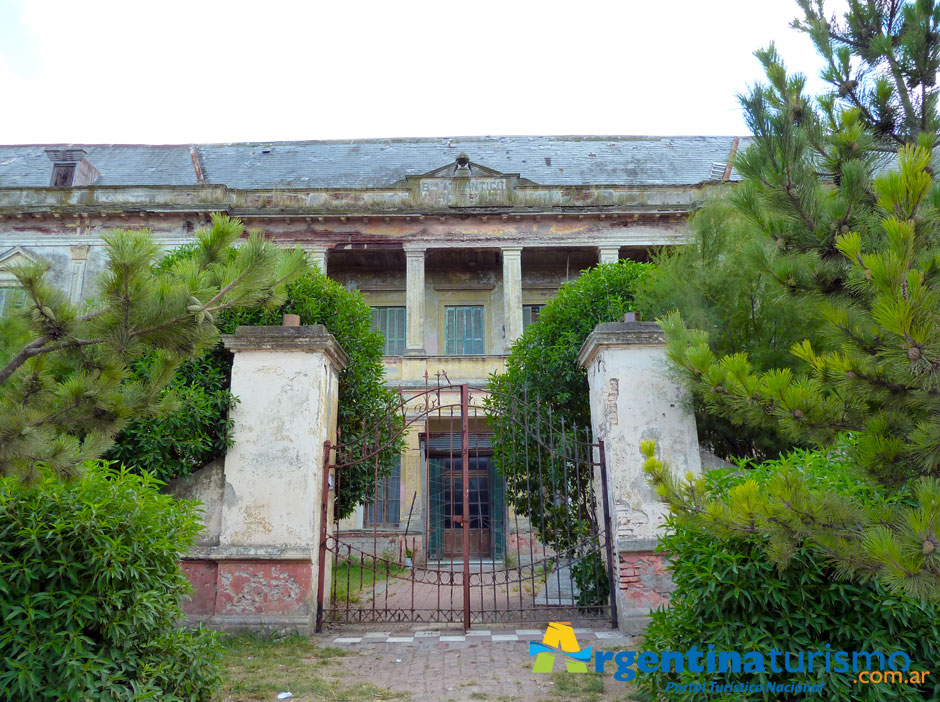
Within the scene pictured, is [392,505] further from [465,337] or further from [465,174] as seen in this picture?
[465,174]

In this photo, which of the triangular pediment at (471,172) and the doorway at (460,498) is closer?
the doorway at (460,498)

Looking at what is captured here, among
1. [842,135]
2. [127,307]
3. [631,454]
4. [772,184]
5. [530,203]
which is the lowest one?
[631,454]

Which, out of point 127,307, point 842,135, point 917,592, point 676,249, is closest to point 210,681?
point 127,307

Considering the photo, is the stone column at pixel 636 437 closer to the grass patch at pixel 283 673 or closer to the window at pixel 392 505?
the grass patch at pixel 283 673

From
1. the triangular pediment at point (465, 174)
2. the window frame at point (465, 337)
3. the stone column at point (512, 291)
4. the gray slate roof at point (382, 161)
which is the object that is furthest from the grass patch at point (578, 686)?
the gray slate roof at point (382, 161)

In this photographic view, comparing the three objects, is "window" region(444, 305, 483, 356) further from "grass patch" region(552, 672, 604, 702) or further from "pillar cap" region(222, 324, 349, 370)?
"grass patch" region(552, 672, 604, 702)

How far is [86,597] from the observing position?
3119 millimetres

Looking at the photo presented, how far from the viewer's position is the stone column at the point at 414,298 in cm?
1603

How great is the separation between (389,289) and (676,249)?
11.5m

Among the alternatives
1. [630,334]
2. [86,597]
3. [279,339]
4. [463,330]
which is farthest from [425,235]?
[86,597]

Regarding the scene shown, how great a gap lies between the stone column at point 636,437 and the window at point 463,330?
11.0 m

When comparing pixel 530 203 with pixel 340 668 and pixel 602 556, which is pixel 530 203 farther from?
pixel 340 668

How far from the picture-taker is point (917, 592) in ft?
7.27

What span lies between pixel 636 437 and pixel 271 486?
3.11m
